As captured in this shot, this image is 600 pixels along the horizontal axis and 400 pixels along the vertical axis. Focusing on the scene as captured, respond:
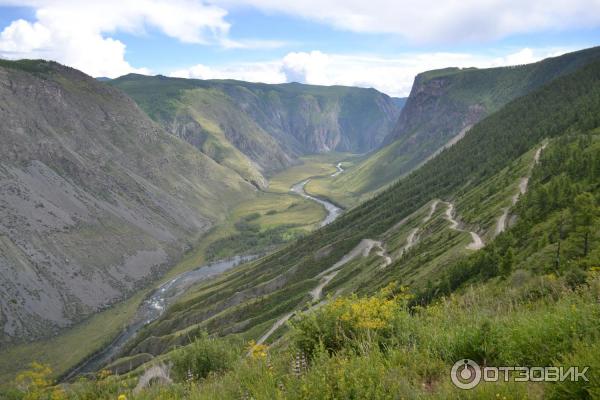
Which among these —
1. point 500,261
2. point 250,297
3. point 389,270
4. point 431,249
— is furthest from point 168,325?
point 500,261

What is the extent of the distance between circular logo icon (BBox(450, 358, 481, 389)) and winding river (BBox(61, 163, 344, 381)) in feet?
306

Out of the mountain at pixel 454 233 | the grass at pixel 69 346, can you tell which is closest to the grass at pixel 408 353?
the mountain at pixel 454 233

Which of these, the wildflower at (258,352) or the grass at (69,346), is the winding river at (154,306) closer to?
the grass at (69,346)

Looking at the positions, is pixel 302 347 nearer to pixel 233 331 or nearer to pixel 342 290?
pixel 342 290

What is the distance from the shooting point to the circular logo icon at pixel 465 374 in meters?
8.94

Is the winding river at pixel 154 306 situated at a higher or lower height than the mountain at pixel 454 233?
lower

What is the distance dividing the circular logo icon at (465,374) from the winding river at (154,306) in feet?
306

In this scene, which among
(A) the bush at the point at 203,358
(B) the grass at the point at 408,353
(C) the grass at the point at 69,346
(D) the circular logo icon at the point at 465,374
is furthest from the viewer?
(C) the grass at the point at 69,346

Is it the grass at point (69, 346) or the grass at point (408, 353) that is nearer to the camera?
the grass at point (408, 353)

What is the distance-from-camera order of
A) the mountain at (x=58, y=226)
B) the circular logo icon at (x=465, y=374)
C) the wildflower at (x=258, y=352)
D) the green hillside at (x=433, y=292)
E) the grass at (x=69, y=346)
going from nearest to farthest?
the circular logo icon at (x=465, y=374) → the green hillside at (x=433, y=292) → the wildflower at (x=258, y=352) → the grass at (x=69, y=346) → the mountain at (x=58, y=226)

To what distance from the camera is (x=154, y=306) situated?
13775 centimetres

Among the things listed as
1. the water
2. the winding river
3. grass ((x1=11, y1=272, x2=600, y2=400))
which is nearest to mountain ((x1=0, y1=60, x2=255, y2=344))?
the water

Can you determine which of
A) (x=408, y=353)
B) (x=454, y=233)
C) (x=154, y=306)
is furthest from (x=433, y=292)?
(x=154, y=306)

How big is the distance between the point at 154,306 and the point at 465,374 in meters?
140
